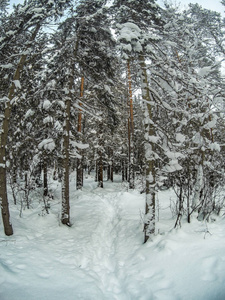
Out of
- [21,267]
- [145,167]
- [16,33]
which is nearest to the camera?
[21,267]

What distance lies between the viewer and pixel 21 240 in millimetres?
5574

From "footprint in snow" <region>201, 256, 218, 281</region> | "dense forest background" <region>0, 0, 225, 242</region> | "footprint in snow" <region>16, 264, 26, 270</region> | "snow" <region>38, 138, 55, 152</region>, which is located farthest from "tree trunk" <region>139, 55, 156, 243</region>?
"snow" <region>38, 138, 55, 152</region>

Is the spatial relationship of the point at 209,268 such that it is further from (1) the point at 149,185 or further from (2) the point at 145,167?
(2) the point at 145,167

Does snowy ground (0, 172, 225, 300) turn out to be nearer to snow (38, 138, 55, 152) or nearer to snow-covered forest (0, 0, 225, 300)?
snow-covered forest (0, 0, 225, 300)

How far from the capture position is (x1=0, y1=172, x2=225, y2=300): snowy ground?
10.8 feet

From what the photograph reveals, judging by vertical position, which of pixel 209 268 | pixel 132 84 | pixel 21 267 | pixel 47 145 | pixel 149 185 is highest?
pixel 132 84

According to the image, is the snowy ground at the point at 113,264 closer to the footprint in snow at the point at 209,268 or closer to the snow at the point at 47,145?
the footprint in snow at the point at 209,268

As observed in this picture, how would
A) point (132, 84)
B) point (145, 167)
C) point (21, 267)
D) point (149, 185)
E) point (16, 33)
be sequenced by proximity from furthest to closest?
point (132, 84), point (145, 167), point (16, 33), point (149, 185), point (21, 267)

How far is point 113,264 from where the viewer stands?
4977 millimetres

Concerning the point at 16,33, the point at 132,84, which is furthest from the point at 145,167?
the point at 16,33

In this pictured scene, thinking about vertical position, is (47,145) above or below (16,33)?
below

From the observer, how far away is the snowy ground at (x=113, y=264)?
331cm

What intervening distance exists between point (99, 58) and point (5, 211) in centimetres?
746

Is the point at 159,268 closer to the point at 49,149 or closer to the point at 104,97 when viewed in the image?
the point at 49,149
